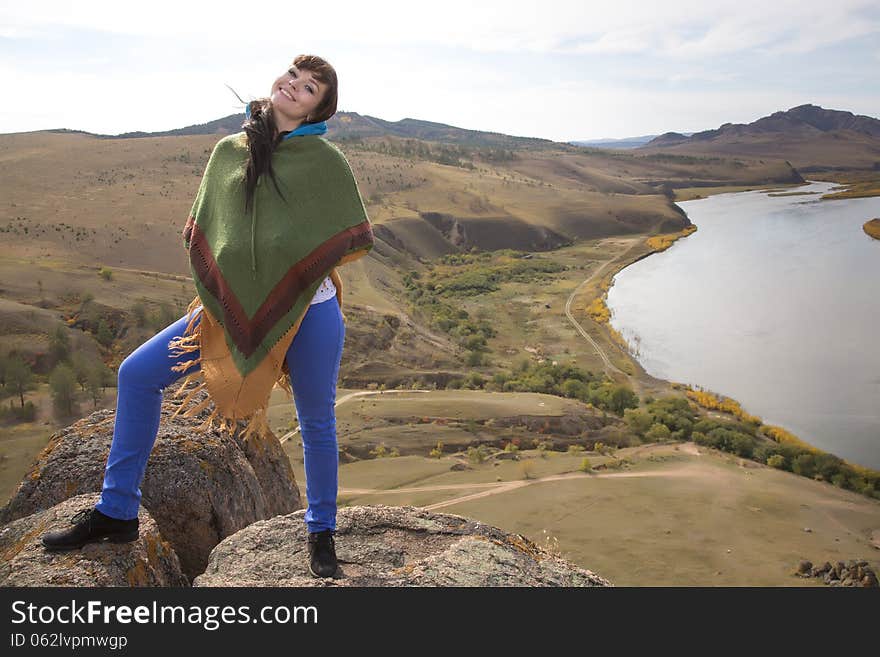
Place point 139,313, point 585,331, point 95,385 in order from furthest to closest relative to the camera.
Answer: point 585,331
point 139,313
point 95,385

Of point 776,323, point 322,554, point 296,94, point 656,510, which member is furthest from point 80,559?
point 776,323

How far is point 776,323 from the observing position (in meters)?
28.1

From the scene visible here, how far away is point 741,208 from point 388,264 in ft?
142

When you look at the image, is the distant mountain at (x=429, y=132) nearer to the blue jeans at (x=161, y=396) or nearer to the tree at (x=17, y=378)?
the tree at (x=17, y=378)

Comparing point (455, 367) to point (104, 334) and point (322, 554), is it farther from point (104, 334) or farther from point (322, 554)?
point (322, 554)

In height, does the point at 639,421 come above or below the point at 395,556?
below

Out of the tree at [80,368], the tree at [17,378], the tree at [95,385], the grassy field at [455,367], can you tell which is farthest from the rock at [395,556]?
the tree at [17,378]

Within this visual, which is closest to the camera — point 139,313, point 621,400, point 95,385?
point 95,385

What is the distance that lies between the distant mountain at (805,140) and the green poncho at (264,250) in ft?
411

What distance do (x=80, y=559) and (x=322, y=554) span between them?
2.99 ft

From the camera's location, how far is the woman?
261 cm

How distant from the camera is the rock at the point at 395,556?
2.75 m

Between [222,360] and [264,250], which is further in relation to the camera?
[222,360]

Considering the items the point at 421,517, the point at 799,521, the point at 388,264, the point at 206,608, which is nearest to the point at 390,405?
the point at 799,521
